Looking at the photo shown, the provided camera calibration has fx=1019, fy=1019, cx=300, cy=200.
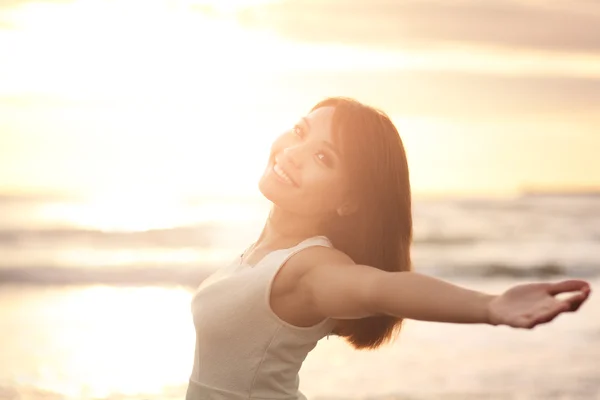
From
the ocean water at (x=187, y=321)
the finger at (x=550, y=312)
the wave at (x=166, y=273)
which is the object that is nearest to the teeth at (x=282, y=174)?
the finger at (x=550, y=312)

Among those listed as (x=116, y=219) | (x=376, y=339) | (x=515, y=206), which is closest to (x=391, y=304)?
(x=376, y=339)

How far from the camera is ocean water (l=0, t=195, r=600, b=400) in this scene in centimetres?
884

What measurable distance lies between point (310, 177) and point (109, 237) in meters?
23.2

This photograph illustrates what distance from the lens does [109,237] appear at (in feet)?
84.3

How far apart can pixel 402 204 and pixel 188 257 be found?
19.4 meters

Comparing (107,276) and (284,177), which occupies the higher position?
(284,177)

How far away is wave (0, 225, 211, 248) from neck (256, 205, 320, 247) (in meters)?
21.3

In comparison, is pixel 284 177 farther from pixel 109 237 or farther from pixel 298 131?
pixel 109 237

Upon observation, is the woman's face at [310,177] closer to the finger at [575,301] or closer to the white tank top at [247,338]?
the white tank top at [247,338]

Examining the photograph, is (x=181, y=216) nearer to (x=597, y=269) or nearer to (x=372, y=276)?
(x=597, y=269)

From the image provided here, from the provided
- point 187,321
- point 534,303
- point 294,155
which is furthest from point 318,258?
point 187,321

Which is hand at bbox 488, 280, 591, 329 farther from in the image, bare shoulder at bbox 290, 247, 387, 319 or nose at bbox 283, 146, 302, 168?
nose at bbox 283, 146, 302, 168

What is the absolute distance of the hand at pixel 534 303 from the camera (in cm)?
223

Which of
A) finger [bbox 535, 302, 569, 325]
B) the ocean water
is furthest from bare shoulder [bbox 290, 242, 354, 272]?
the ocean water
